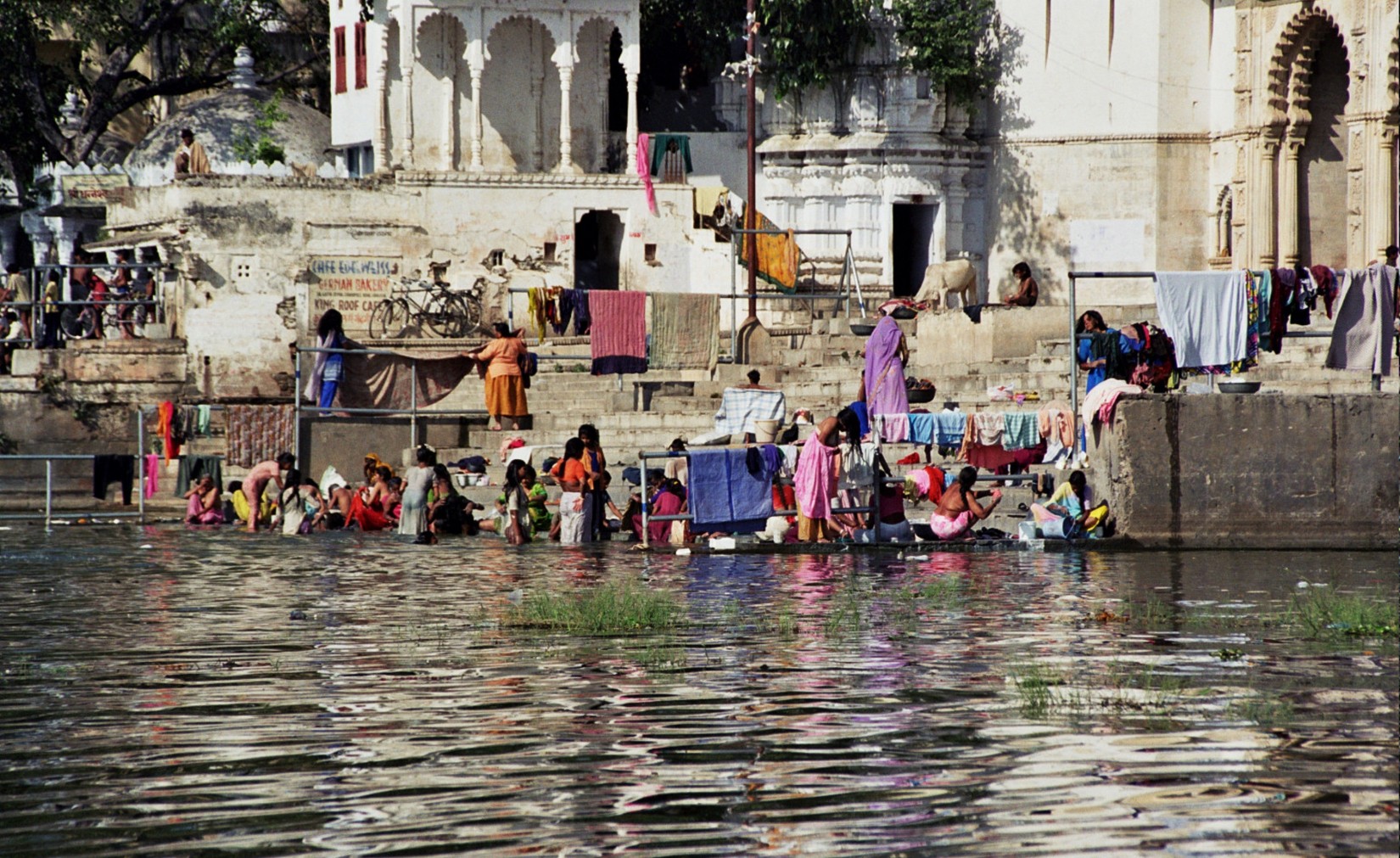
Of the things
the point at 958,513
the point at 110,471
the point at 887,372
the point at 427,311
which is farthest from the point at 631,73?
the point at 958,513

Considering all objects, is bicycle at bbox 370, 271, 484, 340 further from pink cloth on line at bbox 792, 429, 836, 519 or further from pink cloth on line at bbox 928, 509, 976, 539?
pink cloth on line at bbox 928, 509, 976, 539

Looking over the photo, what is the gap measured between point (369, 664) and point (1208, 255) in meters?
24.2

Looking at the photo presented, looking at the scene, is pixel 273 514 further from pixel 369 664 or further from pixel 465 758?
pixel 465 758

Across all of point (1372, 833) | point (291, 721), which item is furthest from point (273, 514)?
point (1372, 833)

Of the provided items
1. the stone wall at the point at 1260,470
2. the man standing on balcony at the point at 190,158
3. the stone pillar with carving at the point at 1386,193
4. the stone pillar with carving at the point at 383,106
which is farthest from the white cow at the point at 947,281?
the man standing on balcony at the point at 190,158

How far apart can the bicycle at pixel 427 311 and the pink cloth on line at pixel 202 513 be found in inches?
277

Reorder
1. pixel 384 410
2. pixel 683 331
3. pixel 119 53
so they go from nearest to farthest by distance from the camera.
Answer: pixel 384 410
pixel 683 331
pixel 119 53

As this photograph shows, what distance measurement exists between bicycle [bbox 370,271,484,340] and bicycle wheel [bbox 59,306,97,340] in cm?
460

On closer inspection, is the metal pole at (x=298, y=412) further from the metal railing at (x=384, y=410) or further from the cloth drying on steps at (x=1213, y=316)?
the cloth drying on steps at (x=1213, y=316)

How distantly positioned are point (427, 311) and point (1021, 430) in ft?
45.4

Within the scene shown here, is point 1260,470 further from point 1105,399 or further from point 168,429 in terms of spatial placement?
point 168,429

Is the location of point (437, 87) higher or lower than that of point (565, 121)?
higher

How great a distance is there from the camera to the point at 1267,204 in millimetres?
30141

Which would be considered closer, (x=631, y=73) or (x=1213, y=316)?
(x=1213, y=316)
